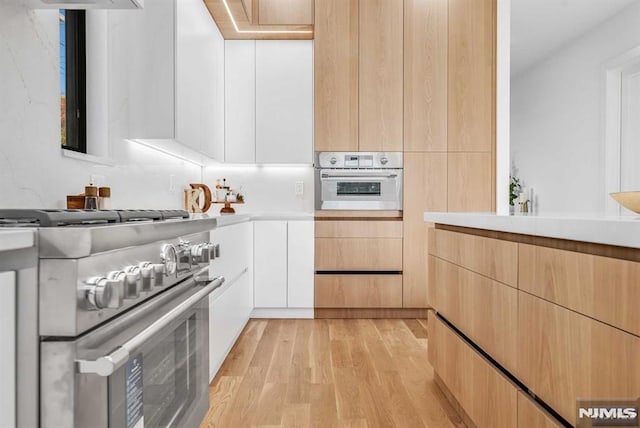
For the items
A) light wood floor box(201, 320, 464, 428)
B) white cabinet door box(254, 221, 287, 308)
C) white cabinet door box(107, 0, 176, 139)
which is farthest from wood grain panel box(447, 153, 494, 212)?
white cabinet door box(107, 0, 176, 139)

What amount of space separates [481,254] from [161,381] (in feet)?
4.02

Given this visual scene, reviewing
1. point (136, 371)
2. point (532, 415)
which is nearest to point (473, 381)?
point (532, 415)

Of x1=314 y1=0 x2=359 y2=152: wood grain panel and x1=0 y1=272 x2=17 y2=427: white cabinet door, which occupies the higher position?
x1=314 y1=0 x2=359 y2=152: wood grain panel

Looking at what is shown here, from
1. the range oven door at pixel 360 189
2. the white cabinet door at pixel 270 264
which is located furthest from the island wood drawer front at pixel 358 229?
the white cabinet door at pixel 270 264

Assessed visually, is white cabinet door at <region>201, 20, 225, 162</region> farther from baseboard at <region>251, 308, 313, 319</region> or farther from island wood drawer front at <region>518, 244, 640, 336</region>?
island wood drawer front at <region>518, 244, 640, 336</region>

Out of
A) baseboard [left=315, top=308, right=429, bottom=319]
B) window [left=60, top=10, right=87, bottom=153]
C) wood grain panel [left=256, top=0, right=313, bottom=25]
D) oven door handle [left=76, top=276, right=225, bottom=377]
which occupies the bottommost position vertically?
baseboard [left=315, top=308, right=429, bottom=319]

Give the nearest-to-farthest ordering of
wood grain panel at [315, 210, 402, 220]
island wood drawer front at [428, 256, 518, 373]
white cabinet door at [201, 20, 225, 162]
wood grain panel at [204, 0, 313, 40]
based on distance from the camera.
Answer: island wood drawer front at [428, 256, 518, 373]
white cabinet door at [201, 20, 225, 162]
wood grain panel at [204, 0, 313, 40]
wood grain panel at [315, 210, 402, 220]

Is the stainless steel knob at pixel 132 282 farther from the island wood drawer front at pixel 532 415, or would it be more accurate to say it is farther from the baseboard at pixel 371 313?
the baseboard at pixel 371 313

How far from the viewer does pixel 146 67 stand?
97.1 inches

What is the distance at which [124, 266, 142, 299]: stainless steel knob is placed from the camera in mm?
892

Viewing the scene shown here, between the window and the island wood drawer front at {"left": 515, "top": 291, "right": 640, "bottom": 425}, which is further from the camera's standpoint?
the window

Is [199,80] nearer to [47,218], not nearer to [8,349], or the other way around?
[47,218]

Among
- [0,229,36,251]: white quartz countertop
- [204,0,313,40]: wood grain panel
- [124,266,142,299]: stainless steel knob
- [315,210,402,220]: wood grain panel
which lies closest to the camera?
[0,229,36,251]: white quartz countertop

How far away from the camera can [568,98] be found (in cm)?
577
